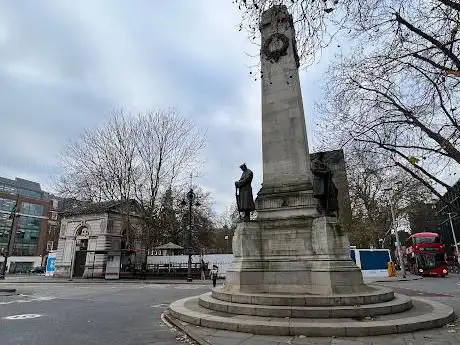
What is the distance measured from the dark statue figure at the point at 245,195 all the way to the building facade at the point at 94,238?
25735 mm

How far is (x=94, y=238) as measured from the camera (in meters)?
38.4

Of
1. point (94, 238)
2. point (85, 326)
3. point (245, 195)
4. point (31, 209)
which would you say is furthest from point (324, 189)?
point (31, 209)

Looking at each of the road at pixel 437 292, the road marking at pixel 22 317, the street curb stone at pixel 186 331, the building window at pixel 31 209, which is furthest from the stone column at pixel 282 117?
the building window at pixel 31 209

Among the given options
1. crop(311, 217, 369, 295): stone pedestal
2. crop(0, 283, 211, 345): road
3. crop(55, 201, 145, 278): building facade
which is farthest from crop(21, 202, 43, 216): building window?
crop(311, 217, 369, 295): stone pedestal

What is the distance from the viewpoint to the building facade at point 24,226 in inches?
2594

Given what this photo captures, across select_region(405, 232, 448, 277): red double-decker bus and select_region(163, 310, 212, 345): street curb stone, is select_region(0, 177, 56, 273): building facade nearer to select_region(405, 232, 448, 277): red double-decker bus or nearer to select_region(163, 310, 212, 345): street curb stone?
select_region(405, 232, 448, 277): red double-decker bus

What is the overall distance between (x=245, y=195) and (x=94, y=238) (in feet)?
106

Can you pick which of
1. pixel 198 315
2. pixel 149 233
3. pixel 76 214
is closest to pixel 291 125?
pixel 198 315

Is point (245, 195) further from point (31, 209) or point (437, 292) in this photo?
point (31, 209)

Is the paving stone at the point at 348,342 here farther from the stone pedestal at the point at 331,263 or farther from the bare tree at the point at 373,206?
the bare tree at the point at 373,206

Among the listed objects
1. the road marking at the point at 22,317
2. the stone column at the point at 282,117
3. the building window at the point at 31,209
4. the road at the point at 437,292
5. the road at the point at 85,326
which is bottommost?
the road at the point at 85,326

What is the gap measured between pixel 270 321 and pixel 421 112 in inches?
310

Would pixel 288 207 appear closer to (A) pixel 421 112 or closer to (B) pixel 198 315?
(B) pixel 198 315

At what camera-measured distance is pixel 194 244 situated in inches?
1768
